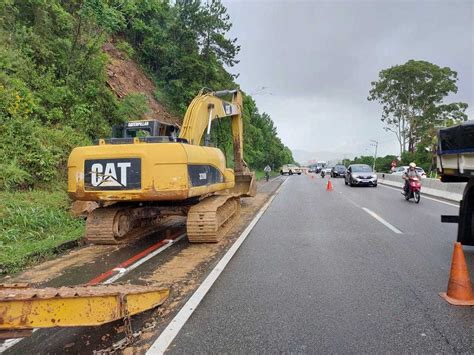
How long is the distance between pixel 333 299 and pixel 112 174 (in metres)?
4.57

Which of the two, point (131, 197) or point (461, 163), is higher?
point (461, 163)

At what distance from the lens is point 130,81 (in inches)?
933

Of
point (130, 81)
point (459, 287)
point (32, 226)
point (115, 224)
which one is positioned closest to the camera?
point (459, 287)

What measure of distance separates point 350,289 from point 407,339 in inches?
57.5

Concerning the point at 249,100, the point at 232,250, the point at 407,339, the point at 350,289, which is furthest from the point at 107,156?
the point at 249,100

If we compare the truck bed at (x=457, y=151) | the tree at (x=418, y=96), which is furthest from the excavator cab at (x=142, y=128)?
the tree at (x=418, y=96)

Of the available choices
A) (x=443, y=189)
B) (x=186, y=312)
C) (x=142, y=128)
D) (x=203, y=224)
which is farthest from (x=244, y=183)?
(x=443, y=189)

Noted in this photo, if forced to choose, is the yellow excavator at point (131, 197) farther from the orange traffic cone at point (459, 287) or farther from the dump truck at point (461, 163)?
the dump truck at point (461, 163)

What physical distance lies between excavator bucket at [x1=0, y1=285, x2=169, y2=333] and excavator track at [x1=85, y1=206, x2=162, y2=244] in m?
4.15

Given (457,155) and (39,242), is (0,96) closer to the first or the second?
(39,242)

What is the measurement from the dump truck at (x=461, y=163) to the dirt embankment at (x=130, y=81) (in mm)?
16481

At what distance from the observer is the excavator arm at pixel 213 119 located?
32.0 feet

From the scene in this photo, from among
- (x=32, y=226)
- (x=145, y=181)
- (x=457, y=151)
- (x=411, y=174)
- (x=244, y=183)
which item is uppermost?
(x=457, y=151)

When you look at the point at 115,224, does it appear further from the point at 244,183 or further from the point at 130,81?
the point at 130,81
